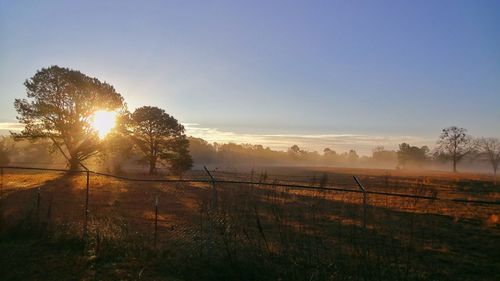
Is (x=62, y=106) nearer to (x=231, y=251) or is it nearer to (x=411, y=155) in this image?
(x=231, y=251)

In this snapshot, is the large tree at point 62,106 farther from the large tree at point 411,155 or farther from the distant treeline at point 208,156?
the large tree at point 411,155

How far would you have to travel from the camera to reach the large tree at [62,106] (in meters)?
41.2

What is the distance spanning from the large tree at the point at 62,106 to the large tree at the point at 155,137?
21.1 feet

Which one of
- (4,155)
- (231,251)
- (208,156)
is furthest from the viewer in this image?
(208,156)

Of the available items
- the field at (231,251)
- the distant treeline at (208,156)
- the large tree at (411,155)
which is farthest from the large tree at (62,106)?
the large tree at (411,155)

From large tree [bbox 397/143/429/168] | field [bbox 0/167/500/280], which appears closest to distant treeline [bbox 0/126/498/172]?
large tree [bbox 397/143/429/168]

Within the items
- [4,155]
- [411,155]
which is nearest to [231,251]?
[4,155]

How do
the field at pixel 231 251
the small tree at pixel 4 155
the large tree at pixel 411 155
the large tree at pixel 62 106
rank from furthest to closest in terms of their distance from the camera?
the large tree at pixel 411 155
the small tree at pixel 4 155
the large tree at pixel 62 106
the field at pixel 231 251

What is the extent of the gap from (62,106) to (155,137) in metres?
11.3

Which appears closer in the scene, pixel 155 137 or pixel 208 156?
pixel 155 137

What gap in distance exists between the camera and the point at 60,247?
919cm

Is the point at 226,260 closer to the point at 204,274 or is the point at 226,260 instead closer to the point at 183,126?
the point at 204,274

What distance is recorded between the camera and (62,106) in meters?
41.8

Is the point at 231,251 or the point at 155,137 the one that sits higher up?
the point at 155,137
